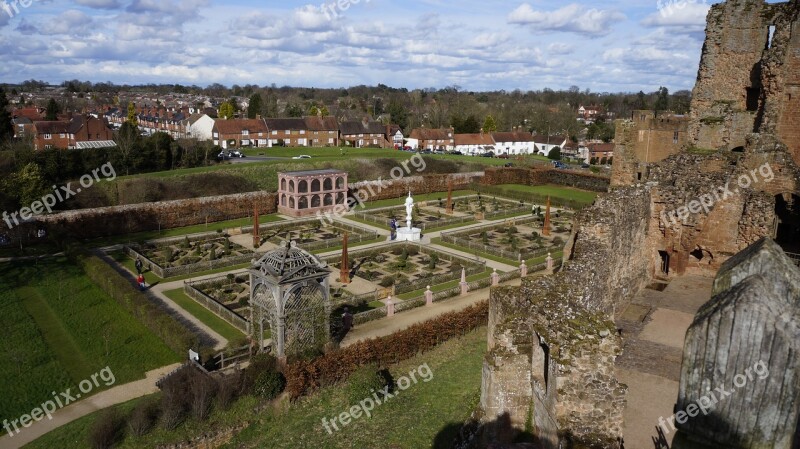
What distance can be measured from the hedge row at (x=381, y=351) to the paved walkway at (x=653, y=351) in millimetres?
6582

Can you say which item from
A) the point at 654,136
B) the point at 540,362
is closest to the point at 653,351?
the point at 540,362

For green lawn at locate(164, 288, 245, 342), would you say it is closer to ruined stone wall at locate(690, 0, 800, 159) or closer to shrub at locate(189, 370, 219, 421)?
shrub at locate(189, 370, 219, 421)

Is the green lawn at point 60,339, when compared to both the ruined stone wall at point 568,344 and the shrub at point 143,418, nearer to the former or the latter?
the shrub at point 143,418

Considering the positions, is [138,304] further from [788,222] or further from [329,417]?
[788,222]

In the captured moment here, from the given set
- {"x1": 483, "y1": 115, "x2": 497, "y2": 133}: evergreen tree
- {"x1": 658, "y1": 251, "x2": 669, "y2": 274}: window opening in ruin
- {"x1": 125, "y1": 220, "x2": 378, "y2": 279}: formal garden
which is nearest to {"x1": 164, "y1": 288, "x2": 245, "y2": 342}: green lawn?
{"x1": 125, "y1": 220, "x2": 378, "y2": 279}: formal garden

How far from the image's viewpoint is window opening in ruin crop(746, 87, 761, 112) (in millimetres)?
23875

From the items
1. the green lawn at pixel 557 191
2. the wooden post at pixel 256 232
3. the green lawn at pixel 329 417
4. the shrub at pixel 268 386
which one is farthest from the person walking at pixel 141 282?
the green lawn at pixel 557 191

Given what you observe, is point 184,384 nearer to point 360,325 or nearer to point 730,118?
point 360,325

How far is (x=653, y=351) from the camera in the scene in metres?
14.0

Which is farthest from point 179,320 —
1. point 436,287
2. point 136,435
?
point 436,287

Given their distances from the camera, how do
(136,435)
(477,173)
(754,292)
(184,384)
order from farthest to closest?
1. (477,173)
2. (184,384)
3. (136,435)
4. (754,292)

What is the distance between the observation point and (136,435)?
1401cm

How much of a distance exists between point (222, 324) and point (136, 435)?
8461mm

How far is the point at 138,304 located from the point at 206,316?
2709 millimetres
